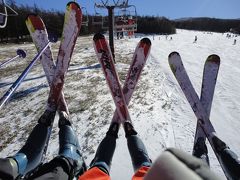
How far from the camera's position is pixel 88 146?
4.01m

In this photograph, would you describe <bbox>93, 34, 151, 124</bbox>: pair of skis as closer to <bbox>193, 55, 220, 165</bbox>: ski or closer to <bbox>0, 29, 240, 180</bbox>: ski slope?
<bbox>0, 29, 240, 180</bbox>: ski slope

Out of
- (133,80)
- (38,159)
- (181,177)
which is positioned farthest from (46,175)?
(133,80)

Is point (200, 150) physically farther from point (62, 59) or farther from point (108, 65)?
point (62, 59)

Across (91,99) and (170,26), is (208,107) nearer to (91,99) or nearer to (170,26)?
(91,99)

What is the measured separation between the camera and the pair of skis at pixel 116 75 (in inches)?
143

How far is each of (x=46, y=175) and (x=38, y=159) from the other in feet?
2.81

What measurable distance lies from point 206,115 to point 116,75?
1489 mm

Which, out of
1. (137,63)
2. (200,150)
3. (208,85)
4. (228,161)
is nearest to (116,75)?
(137,63)

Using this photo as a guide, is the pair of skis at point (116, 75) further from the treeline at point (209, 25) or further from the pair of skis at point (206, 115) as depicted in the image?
the treeline at point (209, 25)

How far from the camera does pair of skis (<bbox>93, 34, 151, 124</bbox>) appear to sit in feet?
12.0

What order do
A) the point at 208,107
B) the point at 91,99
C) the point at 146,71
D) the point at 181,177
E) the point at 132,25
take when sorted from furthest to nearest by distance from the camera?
the point at 132,25
the point at 146,71
the point at 91,99
the point at 208,107
the point at 181,177

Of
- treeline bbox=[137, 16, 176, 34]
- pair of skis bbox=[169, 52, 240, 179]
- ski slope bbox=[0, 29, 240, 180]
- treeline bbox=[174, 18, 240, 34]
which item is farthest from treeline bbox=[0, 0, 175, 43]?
treeline bbox=[174, 18, 240, 34]

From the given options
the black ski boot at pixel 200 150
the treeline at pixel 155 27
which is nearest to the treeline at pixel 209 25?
the treeline at pixel 155 27

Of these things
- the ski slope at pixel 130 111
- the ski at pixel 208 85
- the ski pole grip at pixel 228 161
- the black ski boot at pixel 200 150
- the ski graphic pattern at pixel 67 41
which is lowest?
the ski slope at pixel 130 111
